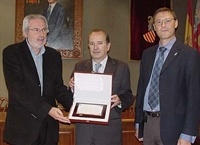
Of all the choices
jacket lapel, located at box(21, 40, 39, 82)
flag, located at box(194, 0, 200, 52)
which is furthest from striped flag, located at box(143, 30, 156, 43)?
jacket lapel, located at box(21, 40, 39, 82)

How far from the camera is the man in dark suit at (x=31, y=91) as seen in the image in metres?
2.20

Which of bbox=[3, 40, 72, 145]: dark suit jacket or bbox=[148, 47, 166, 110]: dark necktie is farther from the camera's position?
bbox=[148, 47, 166, 110]: dark necktie

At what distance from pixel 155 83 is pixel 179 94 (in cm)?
22

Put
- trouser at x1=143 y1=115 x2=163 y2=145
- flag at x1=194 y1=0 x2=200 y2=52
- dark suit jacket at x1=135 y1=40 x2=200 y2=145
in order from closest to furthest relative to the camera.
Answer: dark suit jacket at x1=135 y1=40 x2=200 y2=145
trouser at x1=143 y1=115 x2=163 y2=145
flag at x1=194 y1=0 x2=200 y2=52

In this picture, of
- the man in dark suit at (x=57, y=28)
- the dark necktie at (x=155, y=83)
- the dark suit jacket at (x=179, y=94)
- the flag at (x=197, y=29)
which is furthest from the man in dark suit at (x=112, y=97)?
the man in dark suit at (x=57, y=28)

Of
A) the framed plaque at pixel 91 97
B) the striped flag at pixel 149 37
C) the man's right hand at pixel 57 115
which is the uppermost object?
the striped flag at pixel 149 37

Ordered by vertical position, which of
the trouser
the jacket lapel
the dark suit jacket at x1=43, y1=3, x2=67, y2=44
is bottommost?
the trouser

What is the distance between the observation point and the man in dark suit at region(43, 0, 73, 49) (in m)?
5.90

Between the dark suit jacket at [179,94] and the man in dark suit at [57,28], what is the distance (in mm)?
3890

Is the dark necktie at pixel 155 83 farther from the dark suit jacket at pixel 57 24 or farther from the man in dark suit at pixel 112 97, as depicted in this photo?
the dark suit jacket at pixel 57 24

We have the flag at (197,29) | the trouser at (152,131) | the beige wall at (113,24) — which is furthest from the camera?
the beige wall at (113,24)

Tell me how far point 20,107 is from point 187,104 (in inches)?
48.6

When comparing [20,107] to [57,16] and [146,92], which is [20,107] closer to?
[146,92]

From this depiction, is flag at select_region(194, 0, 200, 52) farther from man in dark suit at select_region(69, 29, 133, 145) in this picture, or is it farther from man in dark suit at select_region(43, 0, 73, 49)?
man in dark suit at select_region(69, 29, 133, 145)
